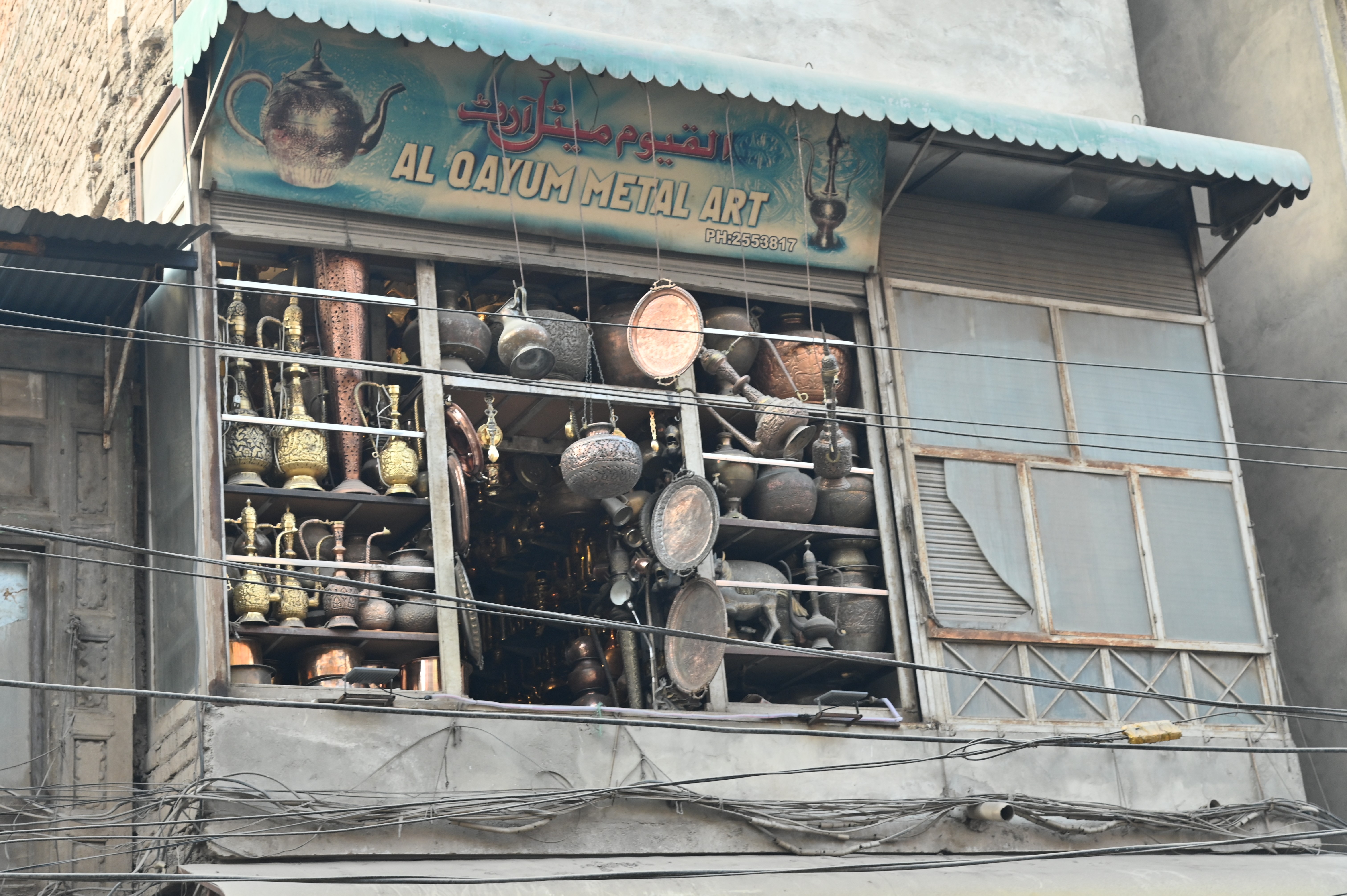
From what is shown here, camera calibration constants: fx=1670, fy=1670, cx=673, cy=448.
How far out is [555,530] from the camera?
11.5 m

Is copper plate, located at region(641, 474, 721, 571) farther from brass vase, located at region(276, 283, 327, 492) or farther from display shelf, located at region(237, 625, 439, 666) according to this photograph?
brass vase, located at region(276, 283, 327, 492)

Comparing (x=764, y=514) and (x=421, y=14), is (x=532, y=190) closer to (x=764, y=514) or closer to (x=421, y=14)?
(x=421, y=14)

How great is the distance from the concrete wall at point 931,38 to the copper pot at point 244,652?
4.67 metres

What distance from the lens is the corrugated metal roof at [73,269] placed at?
9.02 meters

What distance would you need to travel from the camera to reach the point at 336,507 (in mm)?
9781

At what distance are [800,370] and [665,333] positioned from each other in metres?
1.19

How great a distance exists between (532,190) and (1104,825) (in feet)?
18.0

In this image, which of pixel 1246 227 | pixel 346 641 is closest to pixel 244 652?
pixel 346 641

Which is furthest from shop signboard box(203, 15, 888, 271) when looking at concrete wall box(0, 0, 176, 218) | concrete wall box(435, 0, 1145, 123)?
concrete wall box(0, 0, 176, 218)

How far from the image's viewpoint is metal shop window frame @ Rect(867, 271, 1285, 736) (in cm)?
1091

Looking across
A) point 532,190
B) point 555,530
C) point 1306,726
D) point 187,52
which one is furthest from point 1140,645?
point 187,52

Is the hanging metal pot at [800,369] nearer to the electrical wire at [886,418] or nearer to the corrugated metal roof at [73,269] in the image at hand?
the electrical wire at [886,418]

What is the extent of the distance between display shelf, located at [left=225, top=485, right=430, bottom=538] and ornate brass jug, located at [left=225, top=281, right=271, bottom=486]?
10 cm

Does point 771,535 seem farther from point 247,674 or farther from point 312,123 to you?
point 312,123
